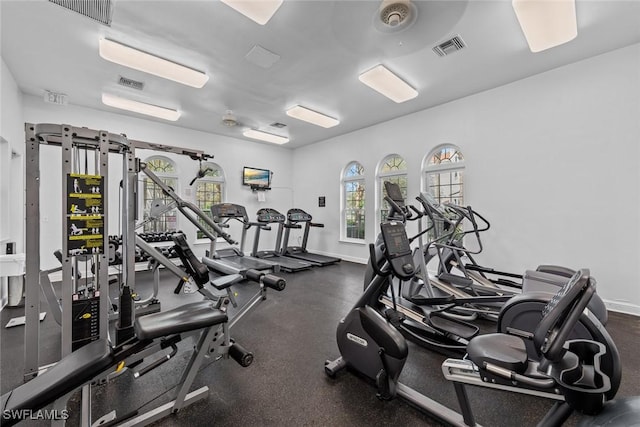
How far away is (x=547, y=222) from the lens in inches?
150

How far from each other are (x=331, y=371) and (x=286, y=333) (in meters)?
0.90

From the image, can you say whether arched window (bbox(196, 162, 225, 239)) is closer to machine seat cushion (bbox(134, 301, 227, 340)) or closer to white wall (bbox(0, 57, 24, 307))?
white wall (bbox(0, 57, 24, 307))

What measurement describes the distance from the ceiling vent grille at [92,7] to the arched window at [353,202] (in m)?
5.20

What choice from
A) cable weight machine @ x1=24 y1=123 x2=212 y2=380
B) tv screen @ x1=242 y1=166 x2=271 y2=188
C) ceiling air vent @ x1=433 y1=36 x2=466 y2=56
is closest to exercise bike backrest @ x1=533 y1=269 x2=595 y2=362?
cable weight machine @ x1=24 y1=123 x2=212 y2=380

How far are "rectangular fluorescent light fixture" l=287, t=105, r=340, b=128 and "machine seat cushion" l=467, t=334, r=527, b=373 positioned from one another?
4.62m

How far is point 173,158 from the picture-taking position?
600 cm

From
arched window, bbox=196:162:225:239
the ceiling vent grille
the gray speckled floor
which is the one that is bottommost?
the gray speckled floor

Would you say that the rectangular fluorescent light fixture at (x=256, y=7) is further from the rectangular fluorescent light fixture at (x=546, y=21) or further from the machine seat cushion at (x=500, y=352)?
the machine seat cushion at (x=500, y=352)

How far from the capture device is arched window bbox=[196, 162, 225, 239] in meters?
6.54

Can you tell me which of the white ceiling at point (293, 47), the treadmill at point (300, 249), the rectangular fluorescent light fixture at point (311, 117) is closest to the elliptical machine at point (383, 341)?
the white ceiling at point (293, 47)

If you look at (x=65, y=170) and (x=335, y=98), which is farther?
(x=335, y=98)

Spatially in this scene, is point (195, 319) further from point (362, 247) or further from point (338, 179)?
point (338, 179)

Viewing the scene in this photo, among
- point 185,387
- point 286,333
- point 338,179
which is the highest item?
point 338,179

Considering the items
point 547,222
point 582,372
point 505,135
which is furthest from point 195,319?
point 505,135
